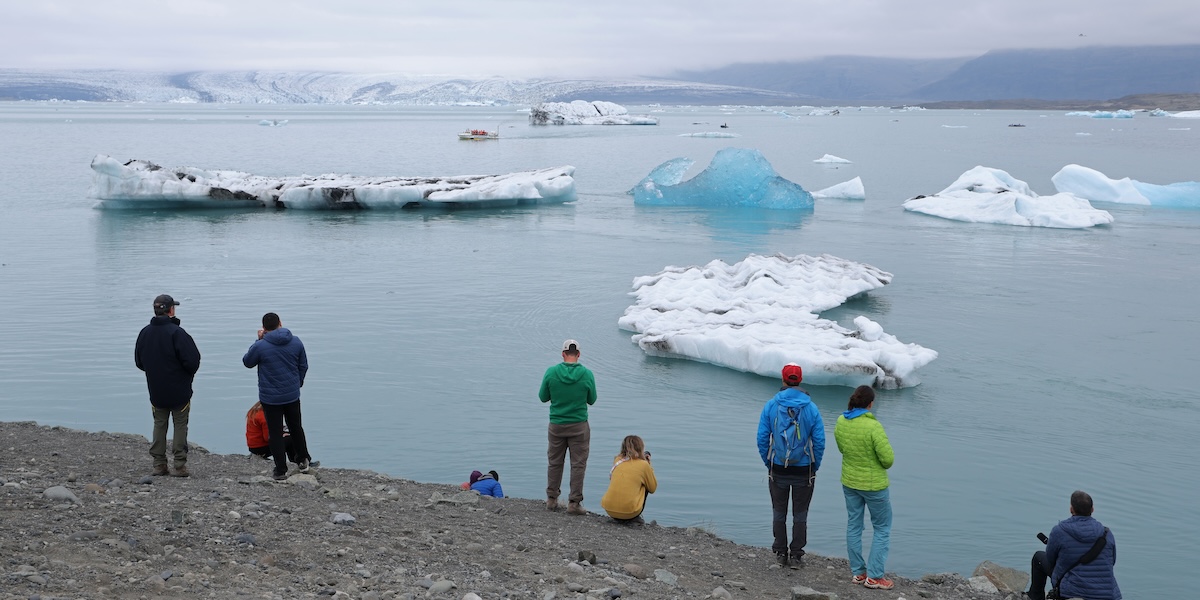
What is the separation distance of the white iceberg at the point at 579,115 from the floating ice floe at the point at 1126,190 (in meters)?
74.8

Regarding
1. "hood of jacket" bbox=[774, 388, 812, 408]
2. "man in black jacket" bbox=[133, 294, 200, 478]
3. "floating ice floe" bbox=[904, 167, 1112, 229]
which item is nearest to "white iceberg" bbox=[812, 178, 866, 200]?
"floating ice floe" bbox=[904, 167, 1112, 229]

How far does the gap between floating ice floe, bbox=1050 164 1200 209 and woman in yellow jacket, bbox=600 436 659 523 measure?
32885 millimetres

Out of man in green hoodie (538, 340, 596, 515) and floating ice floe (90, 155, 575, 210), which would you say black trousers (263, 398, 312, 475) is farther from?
floating ice floe (90, 155, 575, 210)

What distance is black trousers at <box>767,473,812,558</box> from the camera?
21.0 feet

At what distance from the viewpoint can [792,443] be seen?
6273mm

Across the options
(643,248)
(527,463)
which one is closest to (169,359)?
(527,463)

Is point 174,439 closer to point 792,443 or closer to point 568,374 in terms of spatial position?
point 568,374

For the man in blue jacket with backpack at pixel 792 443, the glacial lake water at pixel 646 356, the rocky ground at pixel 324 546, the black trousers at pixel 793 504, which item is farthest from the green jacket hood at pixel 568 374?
the glacial lake water at pixel 646 356

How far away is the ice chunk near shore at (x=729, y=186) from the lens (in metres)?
32.1

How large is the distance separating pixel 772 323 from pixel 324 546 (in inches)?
371

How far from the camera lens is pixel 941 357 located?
45.5ft

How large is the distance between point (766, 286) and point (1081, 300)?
5991mm

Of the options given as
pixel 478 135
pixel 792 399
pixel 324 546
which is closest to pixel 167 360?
pixel 324 546

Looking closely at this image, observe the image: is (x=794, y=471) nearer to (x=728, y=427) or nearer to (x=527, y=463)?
(x=527, y=463)
